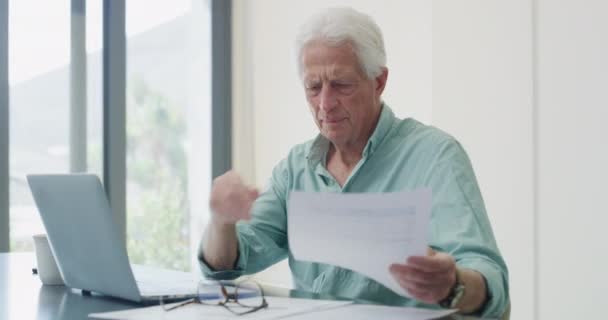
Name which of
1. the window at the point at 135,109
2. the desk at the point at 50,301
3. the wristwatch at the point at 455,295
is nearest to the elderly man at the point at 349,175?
the wristwatch at the point at 455,295

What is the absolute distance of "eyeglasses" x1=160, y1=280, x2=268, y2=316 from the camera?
1270 mm

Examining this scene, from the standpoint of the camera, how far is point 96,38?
12.4 ft

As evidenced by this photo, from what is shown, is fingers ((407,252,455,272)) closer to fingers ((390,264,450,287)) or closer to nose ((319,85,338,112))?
fingers ((390,264,450,287))

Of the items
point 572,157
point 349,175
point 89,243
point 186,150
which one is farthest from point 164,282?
point 186,150

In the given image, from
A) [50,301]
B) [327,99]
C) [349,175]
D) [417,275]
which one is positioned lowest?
[50,301]

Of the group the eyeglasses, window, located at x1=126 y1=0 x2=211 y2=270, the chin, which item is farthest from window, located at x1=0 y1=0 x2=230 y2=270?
the eyeglasses

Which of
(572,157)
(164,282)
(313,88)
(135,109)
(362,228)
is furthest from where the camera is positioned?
(135,109)

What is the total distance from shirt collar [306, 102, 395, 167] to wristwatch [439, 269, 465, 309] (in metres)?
0.56

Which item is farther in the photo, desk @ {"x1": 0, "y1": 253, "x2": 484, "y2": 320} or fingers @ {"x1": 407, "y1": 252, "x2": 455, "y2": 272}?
desk @ {"x1": 0, "y1": 253, "x2": 484, "y2": 320}

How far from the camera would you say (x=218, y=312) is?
4.02 feet

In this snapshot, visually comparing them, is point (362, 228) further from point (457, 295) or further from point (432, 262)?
point (457, 295)

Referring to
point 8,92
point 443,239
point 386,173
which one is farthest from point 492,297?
point 8,92

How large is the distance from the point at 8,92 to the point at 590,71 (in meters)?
2.42

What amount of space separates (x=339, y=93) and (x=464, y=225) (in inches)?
19.2
